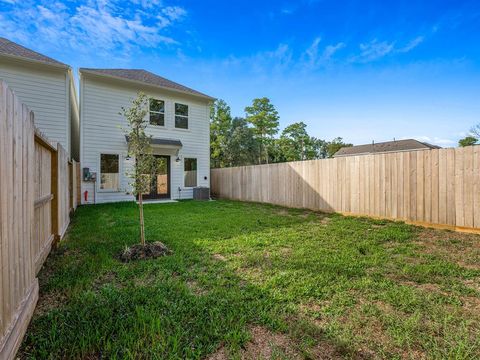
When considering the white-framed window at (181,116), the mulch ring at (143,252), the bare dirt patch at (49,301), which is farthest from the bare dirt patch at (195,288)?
the white-framed window at (181,116)

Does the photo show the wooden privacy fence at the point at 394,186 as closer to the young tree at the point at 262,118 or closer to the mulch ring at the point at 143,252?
the mulch ring at the point at 143,252

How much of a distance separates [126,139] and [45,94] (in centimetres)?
307

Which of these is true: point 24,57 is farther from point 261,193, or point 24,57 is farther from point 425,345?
point 425,345

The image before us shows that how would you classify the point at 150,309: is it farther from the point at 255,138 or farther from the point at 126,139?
the point at 255,138

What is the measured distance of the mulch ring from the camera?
3.43 meters

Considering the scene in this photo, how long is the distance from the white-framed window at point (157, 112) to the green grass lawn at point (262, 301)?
7798mm

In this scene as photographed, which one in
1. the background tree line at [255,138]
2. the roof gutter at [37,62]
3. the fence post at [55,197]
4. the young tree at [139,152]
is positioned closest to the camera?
the young tree at [139,152]

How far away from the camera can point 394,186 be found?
609cm

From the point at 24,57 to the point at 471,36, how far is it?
14294 mm

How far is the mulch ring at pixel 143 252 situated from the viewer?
343 cm

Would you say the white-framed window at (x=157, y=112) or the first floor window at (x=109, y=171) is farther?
the white-framed window at (x=157, y=112)

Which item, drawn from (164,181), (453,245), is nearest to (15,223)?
(453,245)

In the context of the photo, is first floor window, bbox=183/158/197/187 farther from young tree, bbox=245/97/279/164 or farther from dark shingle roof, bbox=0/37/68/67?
young tree, bbox=245/97/279/164

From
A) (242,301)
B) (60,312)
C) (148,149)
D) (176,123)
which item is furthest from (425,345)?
(176,123)
